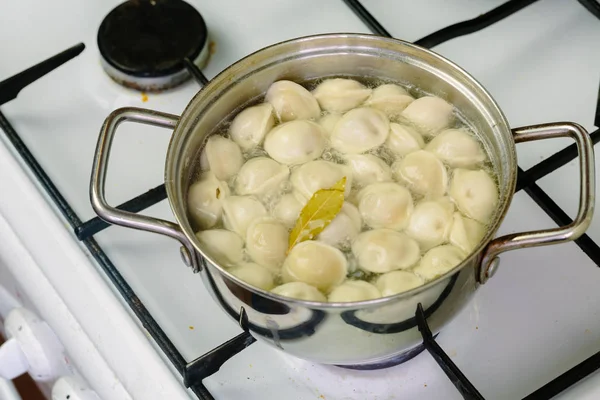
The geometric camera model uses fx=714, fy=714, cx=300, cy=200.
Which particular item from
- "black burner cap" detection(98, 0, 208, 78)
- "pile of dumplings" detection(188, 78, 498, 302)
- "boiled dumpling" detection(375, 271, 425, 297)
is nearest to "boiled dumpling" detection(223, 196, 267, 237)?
"pile of dumplings" detection(188, 78, 498, 302)

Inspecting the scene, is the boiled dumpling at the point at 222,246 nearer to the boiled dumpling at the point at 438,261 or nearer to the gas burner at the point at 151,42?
the boiled dumpling at the point at 438,261

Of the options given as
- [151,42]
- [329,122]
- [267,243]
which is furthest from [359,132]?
[151,42]

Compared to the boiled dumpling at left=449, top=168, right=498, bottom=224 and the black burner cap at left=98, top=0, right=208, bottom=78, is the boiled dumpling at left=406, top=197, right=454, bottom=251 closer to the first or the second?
the boiled dumpling at left=449, top=168, right=498, bottom=224

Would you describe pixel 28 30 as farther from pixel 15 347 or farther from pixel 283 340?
pixel 283 340

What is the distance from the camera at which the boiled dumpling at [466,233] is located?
0.54m

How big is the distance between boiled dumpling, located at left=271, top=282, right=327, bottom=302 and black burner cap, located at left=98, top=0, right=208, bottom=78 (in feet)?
1.07

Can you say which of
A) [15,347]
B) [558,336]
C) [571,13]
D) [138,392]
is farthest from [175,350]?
[571,13]

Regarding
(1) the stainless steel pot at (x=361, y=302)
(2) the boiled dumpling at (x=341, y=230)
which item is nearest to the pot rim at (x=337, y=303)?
(1) the stainless steel pot at (x=361, y=302)

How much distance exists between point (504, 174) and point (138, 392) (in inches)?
13.4

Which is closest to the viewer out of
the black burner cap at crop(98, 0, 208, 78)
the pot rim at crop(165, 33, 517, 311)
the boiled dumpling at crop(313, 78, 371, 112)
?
the pot rim at crop(165, 33, 517, 311)

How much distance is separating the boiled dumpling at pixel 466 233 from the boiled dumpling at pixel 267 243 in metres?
0.13

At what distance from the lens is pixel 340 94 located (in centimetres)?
64

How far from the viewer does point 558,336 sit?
1.95ft

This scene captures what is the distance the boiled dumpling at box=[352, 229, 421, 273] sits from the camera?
21.2 inches
